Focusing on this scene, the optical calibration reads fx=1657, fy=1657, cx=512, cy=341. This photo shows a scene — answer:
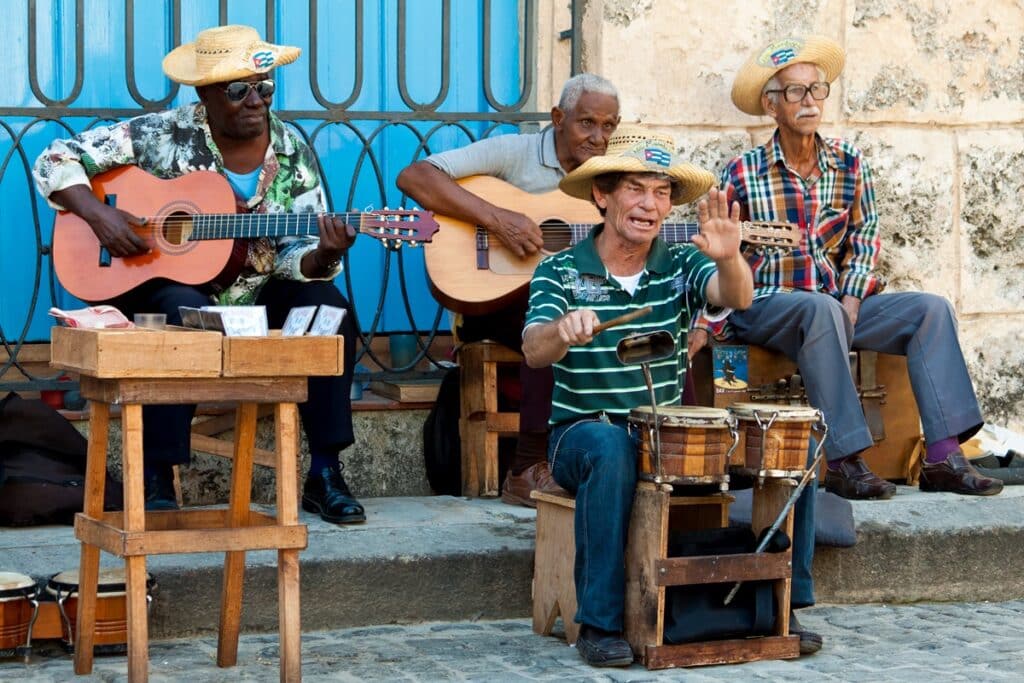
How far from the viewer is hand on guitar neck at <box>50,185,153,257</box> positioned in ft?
17.0

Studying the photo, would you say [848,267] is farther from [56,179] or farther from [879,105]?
[56,179]

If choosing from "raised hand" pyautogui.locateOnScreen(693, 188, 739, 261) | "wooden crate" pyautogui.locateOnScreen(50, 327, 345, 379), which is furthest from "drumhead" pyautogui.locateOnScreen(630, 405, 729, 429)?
"wooden crate" pyautogui.locateOnScreen(50, 327, 345, 379)

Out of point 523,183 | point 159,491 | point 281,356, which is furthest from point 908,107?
point 281,356

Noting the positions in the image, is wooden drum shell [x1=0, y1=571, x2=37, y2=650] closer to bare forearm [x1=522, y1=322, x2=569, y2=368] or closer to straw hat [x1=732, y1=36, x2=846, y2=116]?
bare forearm [x1=522, y1=322, x2=569, y2=368]

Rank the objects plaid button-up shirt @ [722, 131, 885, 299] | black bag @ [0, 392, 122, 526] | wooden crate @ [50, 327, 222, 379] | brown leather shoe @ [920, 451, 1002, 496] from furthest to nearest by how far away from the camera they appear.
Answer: plaid button-up shirt @ [722, 131, 885, 299] → brown leather shoe @ [920, 451, 1002, 496] → black bag @ [0, 392, 122, 526] → wooden crate @ [50, 327, 222, 379]

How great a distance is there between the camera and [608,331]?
4.56 metres

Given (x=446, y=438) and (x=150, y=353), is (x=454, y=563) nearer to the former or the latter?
(x=446, y=438)

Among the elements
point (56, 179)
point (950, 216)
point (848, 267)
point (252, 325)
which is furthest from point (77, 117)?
point (950, 216)

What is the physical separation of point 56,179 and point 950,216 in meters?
3.32

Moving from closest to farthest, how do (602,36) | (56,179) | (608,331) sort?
Result: (608,331), (56,179), (602,36)

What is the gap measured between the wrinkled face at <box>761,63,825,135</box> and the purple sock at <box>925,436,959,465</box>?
1.18 meters

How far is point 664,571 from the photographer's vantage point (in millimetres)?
4250

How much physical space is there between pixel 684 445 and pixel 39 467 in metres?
2.11

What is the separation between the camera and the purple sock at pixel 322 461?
531cm
